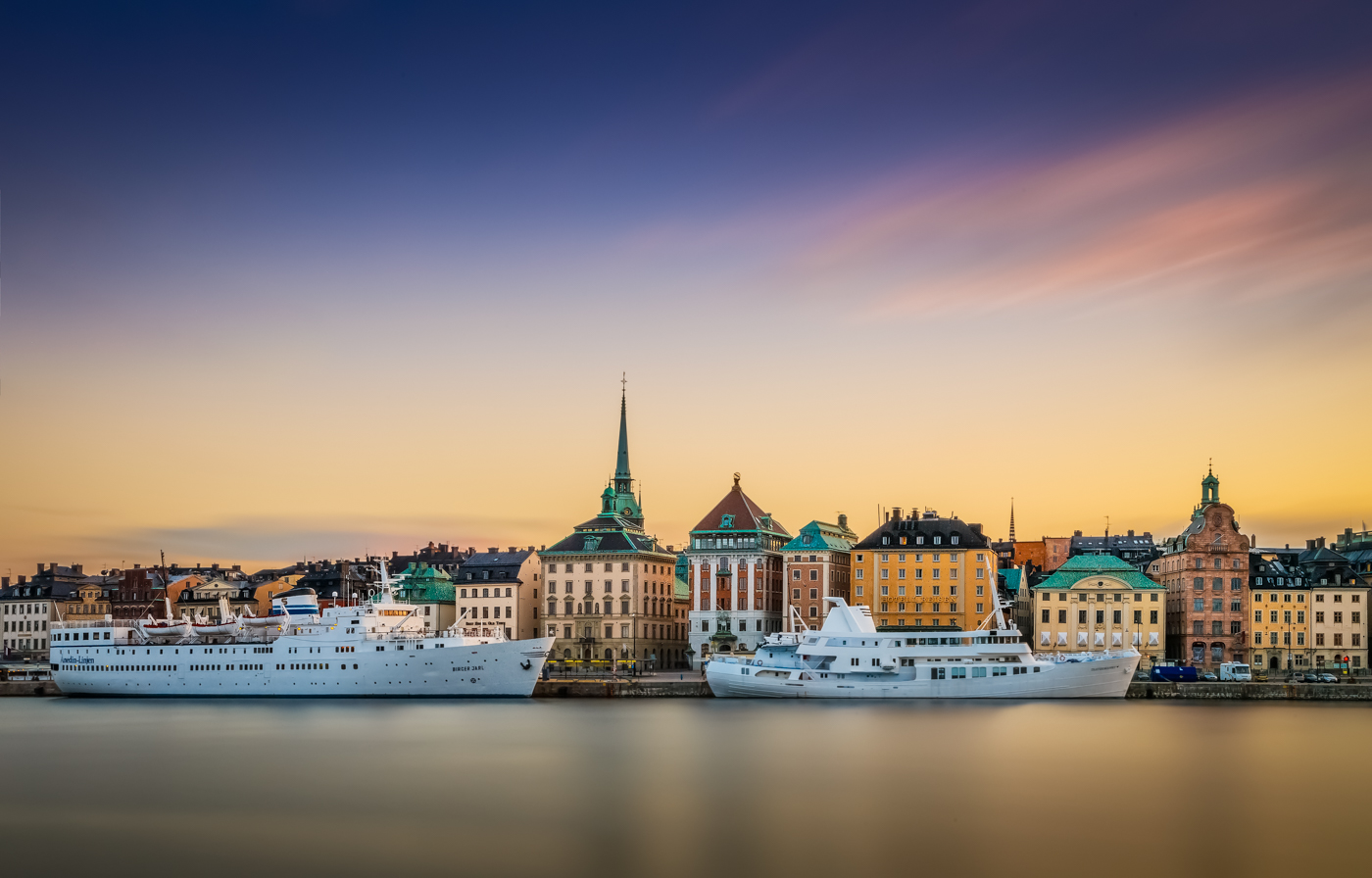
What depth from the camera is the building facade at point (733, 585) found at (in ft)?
396

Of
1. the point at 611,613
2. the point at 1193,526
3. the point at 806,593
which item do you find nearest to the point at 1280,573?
the point at 1193,526

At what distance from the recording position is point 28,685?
111 m

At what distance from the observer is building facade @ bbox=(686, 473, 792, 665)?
396ft

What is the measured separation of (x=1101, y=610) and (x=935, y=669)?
27310 millimetres

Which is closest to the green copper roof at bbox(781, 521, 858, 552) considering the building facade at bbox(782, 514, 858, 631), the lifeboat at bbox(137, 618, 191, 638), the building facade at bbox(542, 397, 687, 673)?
the building facade at bbox(782, 514, 858, 631)

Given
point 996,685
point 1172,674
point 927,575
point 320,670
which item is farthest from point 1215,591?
point 320,670

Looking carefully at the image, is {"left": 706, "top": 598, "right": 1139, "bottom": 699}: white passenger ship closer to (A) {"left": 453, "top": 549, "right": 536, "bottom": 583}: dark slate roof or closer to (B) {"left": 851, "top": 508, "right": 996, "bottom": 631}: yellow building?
(B) {"left": 851, "top": 508, "right": 996, "bottom": 631}: yellow building

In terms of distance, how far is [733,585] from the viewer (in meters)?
122

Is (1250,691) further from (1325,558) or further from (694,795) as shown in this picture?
(694,795)

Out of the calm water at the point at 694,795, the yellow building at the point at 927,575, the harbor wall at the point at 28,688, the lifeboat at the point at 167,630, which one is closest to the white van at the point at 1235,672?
the yellow building at the point at 927,575

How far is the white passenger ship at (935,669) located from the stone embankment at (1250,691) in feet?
8.04

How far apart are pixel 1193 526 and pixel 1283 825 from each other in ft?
241

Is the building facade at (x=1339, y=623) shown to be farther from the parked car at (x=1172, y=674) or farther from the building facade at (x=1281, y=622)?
the parked car at (x=1172, y=674)

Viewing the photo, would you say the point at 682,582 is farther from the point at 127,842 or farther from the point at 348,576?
the point at 127,842
